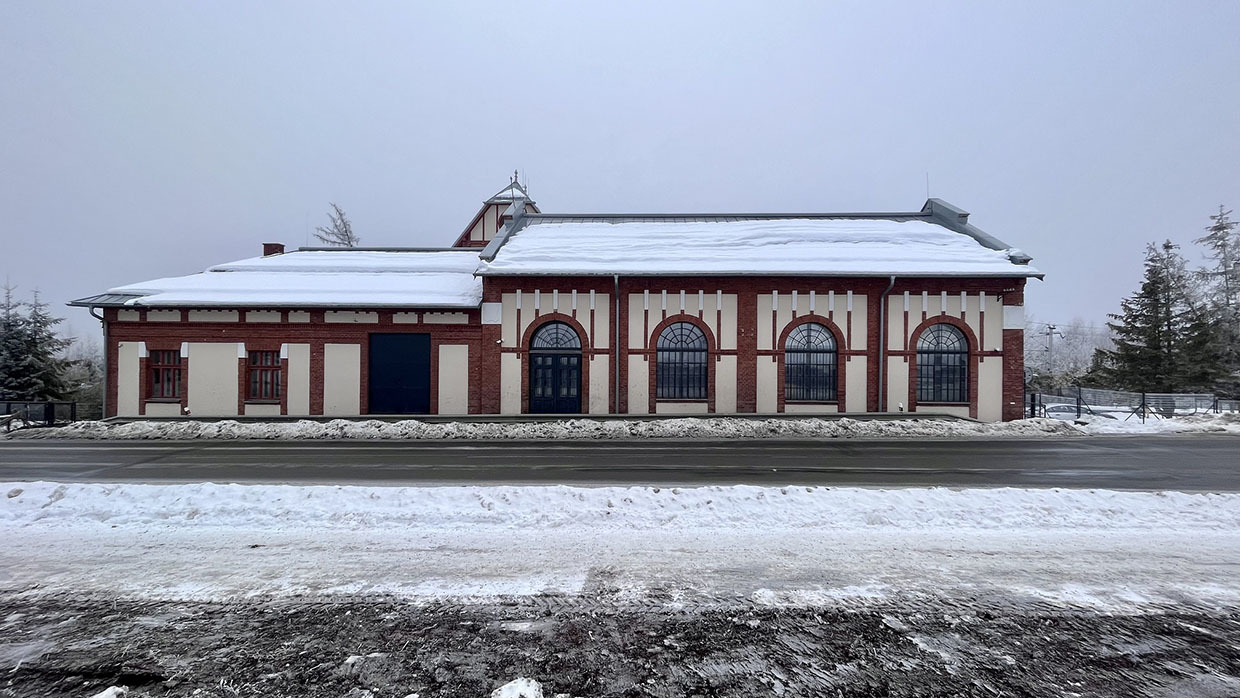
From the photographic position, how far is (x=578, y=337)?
20453 millimetres

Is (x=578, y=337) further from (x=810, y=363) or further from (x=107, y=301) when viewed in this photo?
(x=107, y=301)

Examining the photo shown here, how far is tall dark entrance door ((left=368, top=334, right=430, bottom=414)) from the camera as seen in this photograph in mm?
20562

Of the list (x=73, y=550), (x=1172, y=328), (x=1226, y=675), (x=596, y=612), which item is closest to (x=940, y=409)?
(x=1226, y=675)

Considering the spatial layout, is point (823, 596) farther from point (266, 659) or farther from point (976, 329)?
point (976, 329)

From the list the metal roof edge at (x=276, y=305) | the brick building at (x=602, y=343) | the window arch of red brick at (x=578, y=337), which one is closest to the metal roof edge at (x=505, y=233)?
the brick building at (x=602, y=343)

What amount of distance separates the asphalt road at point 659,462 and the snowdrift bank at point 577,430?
1.02 meters

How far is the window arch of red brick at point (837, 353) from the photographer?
20078mm

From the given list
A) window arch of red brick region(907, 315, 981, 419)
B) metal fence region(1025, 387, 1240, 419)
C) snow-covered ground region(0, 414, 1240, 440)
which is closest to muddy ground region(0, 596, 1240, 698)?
snow-covered ground region(0, 414, 1240, 440)

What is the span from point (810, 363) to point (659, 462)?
34.3 feet

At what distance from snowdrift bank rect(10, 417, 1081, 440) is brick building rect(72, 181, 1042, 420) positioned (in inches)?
106

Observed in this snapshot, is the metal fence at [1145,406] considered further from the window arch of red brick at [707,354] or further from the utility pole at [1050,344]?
the utility pole at [1050,344]

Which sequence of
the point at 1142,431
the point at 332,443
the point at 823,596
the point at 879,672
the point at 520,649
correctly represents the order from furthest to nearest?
the point at 1142,431 → the point at 332,443 → the point at 823,596 → the point at 520,649 → the point at 879,672

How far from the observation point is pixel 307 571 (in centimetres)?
545

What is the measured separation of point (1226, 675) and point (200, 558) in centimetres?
879
